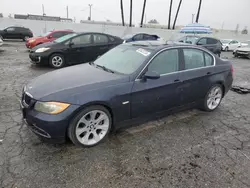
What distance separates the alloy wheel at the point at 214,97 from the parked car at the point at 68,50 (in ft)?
18.0

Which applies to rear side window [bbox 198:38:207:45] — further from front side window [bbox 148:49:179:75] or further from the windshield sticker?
the windshield sticker

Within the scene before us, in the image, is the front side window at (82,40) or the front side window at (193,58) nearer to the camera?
the front side window at (193,58)

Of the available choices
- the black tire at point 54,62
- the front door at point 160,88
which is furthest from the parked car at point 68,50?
the front door at point 160,88

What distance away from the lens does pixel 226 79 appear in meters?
4.49

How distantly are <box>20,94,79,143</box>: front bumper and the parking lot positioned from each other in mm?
288

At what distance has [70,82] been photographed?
299cm

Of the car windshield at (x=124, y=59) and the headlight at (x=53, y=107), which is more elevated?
the car windshield at (x=124, y=59)

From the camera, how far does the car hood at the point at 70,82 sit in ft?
9.00

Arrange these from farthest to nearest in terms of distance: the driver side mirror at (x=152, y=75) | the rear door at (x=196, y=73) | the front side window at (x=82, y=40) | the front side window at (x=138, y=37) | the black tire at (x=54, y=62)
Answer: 1. the front side window at (x=138, y=37)
2. the front side window at (x=82, y=40)
3. the black tire at (x=54, y=62)
4. the rear door at (x=196, y=73)
5. the driver side mirror at (x=152, y=75)

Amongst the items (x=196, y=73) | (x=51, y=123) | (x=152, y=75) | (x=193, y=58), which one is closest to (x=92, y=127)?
(x=51, y=123)

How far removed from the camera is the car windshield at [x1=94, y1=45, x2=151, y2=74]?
3320 mm

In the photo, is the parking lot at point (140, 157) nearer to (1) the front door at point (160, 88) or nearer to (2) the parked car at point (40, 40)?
(1) the front door at point (160, 88)

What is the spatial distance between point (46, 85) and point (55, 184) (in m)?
1.39

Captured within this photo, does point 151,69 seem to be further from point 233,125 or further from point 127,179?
point 233,125
